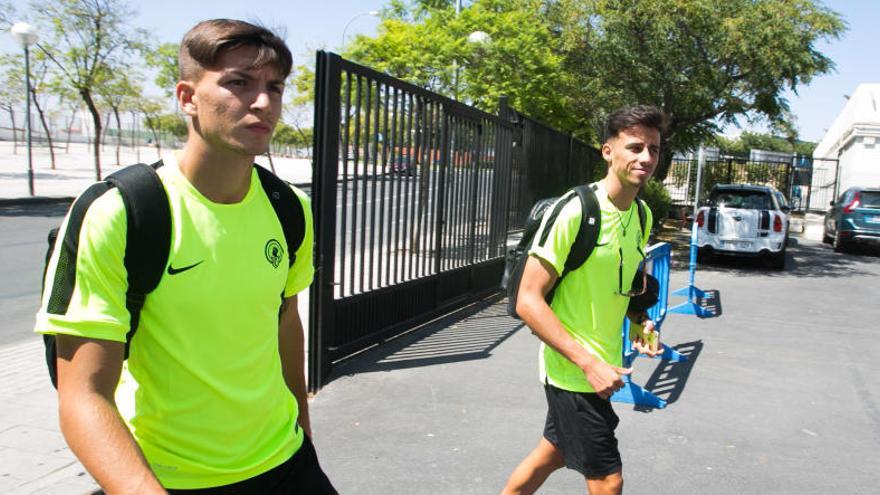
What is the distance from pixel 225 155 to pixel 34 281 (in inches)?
348

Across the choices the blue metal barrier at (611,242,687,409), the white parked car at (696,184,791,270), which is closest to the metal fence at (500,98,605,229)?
the white parked car at (696,184,791,270)

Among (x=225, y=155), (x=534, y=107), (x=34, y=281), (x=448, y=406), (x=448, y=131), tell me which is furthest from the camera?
(x=534, y=107)

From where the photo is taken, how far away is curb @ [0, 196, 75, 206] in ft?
59.5

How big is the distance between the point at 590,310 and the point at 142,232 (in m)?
1.82

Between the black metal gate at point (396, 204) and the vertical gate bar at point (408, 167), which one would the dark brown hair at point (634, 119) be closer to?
the black metal gate at point (396, 204)

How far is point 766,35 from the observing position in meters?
13.0

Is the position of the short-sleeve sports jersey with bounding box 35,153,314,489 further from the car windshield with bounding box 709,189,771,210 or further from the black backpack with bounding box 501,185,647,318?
the car windshield with bounding box 709,189,771,210

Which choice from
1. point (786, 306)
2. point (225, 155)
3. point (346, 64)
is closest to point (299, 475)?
point (225, 155)

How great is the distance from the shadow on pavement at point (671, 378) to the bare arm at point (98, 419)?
4.62m

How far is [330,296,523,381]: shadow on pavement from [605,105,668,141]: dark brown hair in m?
3.53

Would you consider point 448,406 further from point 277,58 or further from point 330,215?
point 277,58

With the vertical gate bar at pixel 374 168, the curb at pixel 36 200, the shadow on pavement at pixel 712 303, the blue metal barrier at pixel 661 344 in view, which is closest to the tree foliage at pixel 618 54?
the shadow on pavement at pixel 712 303

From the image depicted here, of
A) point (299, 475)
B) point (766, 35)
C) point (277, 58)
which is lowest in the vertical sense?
point (299, 475)

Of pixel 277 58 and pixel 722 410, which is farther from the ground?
pixel 277 58
